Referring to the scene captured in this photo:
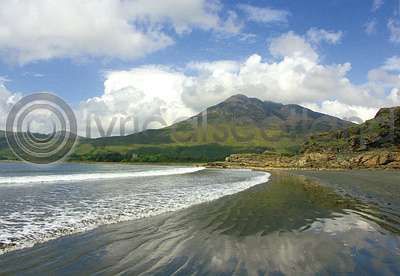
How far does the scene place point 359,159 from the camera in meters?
106

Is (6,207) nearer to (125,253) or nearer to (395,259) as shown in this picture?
(125,253)

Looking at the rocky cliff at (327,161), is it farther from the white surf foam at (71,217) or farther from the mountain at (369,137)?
the white surf foam at (71,217)

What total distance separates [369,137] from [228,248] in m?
120

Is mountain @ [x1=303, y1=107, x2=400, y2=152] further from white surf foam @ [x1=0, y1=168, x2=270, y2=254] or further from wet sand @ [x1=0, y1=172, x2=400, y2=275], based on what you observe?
wet sand @ [x1=0, y1=172, x2=400, y2=275]

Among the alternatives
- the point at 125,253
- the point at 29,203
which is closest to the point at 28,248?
the point at 125,253

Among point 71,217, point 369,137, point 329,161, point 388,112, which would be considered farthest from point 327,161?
point 71,217

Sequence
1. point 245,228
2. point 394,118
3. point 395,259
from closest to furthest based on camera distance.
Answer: point 395,259 → point 245,228 → point 394,118

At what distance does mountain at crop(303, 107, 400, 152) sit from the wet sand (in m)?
107

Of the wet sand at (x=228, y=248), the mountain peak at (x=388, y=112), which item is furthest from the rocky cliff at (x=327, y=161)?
the wet sand at (x=228, y=248)

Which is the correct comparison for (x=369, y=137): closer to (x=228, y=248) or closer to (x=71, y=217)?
(x=71, y=217)

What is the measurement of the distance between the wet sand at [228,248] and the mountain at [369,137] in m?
107

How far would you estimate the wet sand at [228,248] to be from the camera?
27.4 ft

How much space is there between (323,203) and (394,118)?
113326 millimetres

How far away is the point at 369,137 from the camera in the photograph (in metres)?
117
